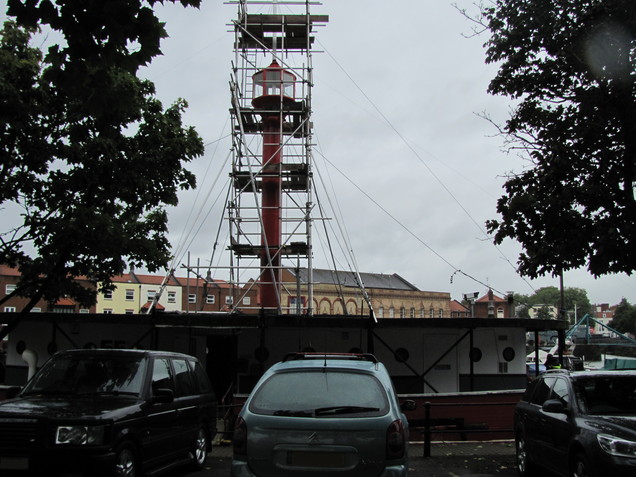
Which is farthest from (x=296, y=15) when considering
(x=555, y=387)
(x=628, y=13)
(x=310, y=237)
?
(x=555, y=387)

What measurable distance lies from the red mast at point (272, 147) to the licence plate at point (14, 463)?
45.2 ft

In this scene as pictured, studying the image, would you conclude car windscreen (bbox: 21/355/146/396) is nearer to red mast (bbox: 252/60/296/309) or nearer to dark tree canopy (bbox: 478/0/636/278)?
dark tree canopy (bbox: 478/0/636/278)

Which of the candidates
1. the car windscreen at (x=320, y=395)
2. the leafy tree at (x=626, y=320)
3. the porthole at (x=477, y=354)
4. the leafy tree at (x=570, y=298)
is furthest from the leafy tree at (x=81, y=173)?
the leafy tree at (x=570, y=298)

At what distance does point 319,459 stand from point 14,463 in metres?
3.68

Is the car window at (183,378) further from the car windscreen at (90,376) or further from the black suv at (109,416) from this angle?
the car windscreen at (90,376)

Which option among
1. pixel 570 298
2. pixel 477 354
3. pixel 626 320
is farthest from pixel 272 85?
pixel 570 298

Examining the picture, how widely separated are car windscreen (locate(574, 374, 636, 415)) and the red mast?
1331cm

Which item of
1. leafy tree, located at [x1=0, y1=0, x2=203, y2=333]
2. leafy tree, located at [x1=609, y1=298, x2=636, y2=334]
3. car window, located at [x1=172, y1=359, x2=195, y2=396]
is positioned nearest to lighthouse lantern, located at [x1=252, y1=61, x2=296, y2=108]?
leafy tree, located at [x1=0, y1=0, x2=203, y2=333]

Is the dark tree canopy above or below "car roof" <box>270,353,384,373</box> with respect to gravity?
above

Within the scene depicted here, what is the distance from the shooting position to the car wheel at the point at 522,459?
9.66 meters

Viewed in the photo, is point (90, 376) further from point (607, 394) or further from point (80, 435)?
point (607, 394)

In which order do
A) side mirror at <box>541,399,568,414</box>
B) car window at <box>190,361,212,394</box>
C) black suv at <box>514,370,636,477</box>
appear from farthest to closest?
car window at <box>190,361,212,394</box>, side mirror at <box>541,399,568,414</box>, black suv at <box>514,370,636,477</box>

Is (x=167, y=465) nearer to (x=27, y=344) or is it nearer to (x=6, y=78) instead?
(x=6, y=78)

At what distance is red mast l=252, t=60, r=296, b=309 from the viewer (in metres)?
21.3
